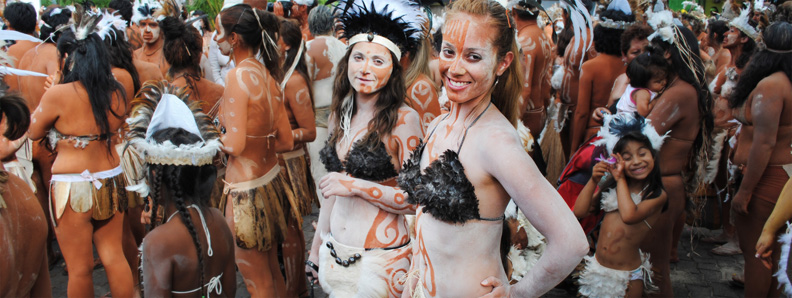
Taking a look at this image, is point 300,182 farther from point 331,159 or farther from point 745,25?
Result: point 745,25

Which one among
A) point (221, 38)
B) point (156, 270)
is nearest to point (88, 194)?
point (221, 38)

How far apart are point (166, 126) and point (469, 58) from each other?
164 centimetres

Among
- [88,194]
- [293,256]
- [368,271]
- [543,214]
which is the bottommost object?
[293,256]

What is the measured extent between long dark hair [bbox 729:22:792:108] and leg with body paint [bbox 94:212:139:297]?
15.5 feet

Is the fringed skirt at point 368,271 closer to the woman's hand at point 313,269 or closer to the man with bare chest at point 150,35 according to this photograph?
the woman's hand at point 313,269

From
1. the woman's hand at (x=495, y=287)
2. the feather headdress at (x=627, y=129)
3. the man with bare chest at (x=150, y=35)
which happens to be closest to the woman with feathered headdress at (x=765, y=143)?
the feather headdress at (x=627, y=129)

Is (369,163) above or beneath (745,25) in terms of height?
beneath

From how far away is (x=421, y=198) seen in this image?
6.63 ft

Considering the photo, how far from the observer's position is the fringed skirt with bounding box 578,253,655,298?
378 centimetres

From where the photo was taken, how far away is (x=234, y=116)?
11.7 feet

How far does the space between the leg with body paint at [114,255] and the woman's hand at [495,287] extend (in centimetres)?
312

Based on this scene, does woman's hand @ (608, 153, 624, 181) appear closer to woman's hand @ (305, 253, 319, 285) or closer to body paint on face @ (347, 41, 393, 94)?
body paint on face @ (347, 41, 393, 94)

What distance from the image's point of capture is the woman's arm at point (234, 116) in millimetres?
3574

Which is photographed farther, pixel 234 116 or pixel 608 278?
pixel 608 278
